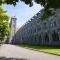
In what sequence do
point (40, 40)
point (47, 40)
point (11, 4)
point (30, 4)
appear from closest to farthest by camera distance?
1. point (11, 4)
2. point (30, 4)
3. point (47, 40)
4. point (40, 40)

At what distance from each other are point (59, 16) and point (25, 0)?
1834 inches

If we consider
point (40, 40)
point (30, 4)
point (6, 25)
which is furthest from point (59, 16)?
point (30, 4)

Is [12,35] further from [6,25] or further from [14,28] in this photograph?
[6,25]

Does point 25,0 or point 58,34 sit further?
point 58,34

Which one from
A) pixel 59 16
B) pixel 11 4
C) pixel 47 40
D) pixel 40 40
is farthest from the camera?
pixel 40 40

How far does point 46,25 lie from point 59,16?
533 inches

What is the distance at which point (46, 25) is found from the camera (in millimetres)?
70250

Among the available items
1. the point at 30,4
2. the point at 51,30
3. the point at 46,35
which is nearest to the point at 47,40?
the point at 46,35

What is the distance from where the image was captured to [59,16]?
188 feet

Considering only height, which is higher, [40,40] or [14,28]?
[14,28]

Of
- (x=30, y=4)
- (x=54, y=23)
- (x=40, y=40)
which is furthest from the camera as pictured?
(x=40, y=40)

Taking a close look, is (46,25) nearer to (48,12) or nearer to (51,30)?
(51,30)

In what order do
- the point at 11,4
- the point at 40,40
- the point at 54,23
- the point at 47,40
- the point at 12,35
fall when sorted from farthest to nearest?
the point at 12,35
the point at 40,40
the point at 47,40
the point at 54,23
the point at 11,4

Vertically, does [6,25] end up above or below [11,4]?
above
